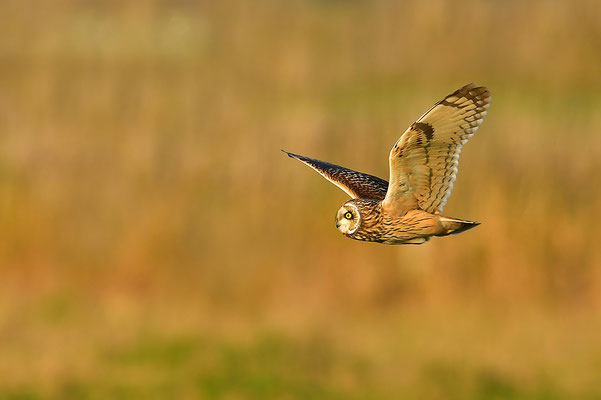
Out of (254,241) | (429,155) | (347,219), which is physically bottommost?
(347,219)

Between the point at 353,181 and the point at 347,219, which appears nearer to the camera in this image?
the point at 347,219

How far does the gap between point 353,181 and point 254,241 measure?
14515 mm

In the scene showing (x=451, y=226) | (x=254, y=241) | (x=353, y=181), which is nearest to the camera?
(x=451, y=226)

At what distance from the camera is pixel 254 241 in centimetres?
1648

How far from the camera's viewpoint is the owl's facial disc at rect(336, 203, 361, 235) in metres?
1.66

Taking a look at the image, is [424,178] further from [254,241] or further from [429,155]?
[254,241]

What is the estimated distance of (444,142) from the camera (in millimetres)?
1672

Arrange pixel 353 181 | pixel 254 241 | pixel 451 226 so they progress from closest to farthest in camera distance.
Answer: pixel 451 226, pixel 353 181, pixel 254 241

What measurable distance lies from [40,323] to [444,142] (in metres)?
19.6

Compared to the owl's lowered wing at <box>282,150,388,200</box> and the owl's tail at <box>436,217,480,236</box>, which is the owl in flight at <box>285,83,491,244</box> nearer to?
the owl's tail at <box>436,217,480,236</box>

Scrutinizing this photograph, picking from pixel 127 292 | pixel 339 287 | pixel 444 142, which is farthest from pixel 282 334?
pixel 444 142

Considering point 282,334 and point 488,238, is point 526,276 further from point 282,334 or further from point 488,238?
point 282,334

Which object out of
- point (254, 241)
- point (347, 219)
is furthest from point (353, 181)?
point (254, 241)

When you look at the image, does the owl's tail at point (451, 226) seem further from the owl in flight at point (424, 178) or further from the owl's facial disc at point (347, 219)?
the owl's facial disc at point (347, 219)
